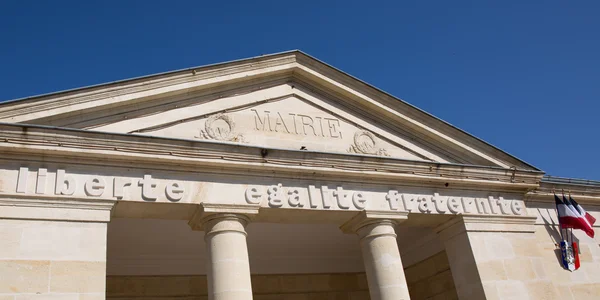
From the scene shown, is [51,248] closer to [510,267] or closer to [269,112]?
[269,112]

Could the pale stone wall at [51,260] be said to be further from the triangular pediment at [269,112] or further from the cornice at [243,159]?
the triangular pediment at [269,112]

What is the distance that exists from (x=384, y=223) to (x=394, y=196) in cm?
77

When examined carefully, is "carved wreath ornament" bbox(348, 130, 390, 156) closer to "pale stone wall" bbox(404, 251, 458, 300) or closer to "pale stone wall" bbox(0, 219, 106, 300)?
"pale stone wall" bbox(404, 251, 458, 300)

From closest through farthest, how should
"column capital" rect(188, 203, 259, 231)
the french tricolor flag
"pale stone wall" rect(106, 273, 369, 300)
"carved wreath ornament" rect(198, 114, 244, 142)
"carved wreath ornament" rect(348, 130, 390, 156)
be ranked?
"column capital" rect(188, 203, 259, 231)
"carved wreath ornament" rect(198, 114, 244, 142)
"carved wreath ornament" rect(348, 130, 390, 156)
"pale stone wall" rect(106, 273, 369, 300)
the french tricolor flag

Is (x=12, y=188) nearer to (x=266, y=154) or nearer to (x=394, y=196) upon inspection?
(x=266, y=154)

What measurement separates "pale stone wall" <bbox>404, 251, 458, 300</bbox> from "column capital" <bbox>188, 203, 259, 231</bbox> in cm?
660

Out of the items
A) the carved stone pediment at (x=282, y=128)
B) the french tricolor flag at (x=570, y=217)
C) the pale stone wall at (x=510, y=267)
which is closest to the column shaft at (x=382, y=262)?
the carved stone pediment at (x=282, y=128)

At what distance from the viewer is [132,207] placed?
956 centimetres

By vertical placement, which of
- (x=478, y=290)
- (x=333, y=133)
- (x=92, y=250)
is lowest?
(x=478, y=290)

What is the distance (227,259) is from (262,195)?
1555 mm

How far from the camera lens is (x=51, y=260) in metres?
8.34

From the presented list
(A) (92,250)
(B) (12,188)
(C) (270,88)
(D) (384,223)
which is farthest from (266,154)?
(B) (12,188)

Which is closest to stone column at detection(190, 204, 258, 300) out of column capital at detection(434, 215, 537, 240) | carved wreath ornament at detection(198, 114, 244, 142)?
carved wreath ornament at detection(198, 114, 244, 142)

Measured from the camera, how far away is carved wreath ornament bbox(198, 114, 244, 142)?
10.8 meters
